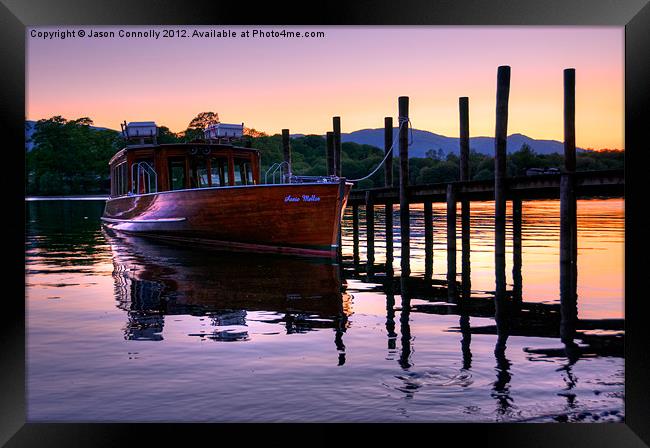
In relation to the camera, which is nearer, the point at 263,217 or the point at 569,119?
the point at 569,119

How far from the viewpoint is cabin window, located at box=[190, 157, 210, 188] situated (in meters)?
24.3

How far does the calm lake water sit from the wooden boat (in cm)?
298

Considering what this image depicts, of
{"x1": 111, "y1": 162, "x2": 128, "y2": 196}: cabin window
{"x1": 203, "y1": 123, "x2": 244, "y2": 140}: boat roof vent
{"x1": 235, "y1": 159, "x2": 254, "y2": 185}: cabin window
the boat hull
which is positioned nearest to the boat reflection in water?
the boat hull

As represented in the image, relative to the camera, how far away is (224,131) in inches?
969

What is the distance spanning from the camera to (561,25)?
16.4 ft

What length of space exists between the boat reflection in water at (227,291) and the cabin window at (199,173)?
3.74 meters

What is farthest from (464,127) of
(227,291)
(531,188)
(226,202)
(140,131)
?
(140,131)

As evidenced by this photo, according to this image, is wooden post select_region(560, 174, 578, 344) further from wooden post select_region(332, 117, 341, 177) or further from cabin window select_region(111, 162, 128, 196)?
cabin window select_region(111, 162, 128, 196)

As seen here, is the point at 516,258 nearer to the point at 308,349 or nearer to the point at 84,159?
the point at 308,349

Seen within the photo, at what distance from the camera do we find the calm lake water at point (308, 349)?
6129mm
